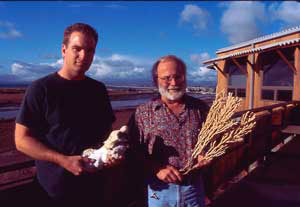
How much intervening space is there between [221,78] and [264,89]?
9.86ft

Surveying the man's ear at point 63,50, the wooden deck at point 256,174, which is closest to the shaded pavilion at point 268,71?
the wooden deck at point 256,174

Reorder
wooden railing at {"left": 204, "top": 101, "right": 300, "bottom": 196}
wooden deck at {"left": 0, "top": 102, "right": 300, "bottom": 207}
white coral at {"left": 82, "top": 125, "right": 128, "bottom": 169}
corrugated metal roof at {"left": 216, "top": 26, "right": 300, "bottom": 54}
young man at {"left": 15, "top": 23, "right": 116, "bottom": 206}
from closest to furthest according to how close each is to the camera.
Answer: white coral at {"left": 82, "top": 125, "right": 128, "bottom": 169} → young man at {"left": 15, "top": 23, "right": 116, "bottom": 206} → wooden deck at {"left": 0, "top": 102, "right": 300, "bottom": 207} → wooden railing at {"left": 204, "top": 101, "right": 300, "bottom": 196} → corrugated metal roof at {"left": 216, "top": 26, "right": 300, "bottom": 54}

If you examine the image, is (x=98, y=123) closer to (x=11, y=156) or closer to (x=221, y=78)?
(x=11, y=156)

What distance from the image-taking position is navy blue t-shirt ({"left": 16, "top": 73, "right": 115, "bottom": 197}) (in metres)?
1.50

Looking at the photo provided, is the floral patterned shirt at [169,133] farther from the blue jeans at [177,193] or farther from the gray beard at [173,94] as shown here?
the blue jeans at [177,193]

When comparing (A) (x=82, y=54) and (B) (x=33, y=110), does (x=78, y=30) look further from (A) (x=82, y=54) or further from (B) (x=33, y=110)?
(B) (x=33, y=110)

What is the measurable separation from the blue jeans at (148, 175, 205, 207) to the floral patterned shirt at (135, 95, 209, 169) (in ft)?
→ 0.59

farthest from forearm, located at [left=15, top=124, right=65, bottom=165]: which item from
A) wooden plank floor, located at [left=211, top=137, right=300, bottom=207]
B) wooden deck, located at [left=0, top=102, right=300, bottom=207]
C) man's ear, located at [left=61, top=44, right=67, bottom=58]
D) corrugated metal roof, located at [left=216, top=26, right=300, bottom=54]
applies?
corrugated metal roof, located at [left=216, top=26, right=300, bottom=54]

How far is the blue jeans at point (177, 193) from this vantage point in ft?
6.16

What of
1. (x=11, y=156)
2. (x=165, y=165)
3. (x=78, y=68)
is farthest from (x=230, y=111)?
(x=11, y=156)

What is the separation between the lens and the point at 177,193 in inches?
74.1

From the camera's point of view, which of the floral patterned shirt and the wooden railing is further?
the wooden railing

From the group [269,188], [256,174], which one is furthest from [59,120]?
[256,174]

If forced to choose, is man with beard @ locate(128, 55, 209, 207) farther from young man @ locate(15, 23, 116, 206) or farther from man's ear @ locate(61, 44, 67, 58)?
man's ear @ locate(61, 44, 67, 58)
